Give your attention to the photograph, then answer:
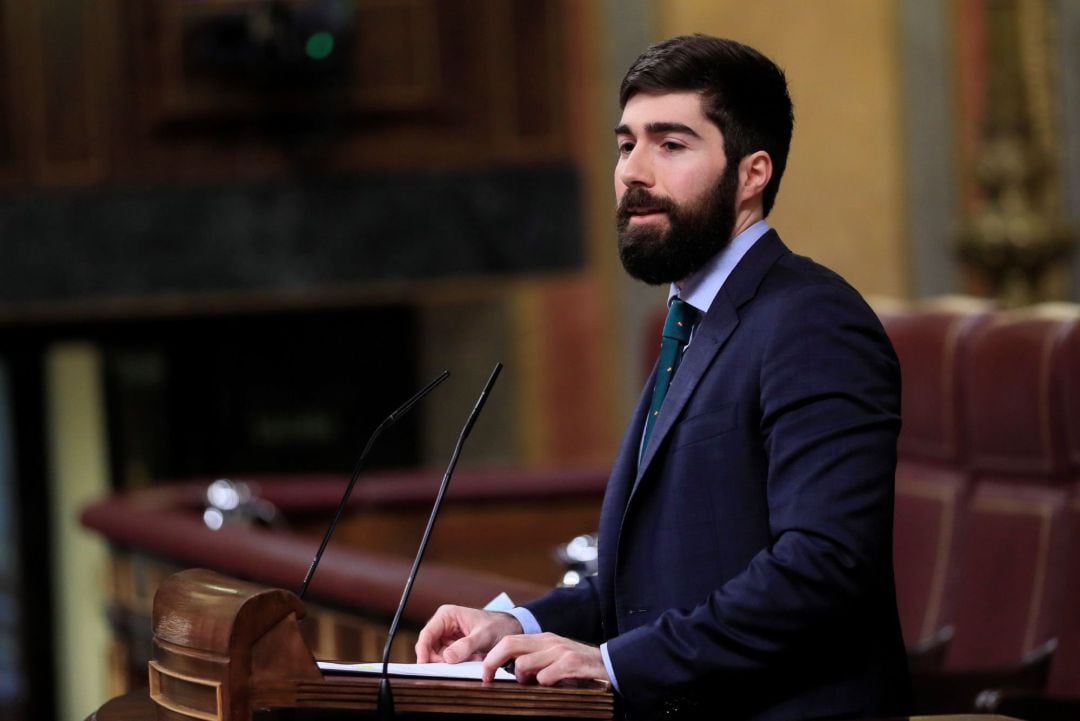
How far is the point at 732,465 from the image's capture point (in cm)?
169

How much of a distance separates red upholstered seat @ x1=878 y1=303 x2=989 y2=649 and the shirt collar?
1.72 metres

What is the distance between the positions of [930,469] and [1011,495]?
0.90 feet

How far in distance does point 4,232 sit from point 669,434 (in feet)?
16.6

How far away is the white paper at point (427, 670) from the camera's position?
161cm

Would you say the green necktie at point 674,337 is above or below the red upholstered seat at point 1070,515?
above

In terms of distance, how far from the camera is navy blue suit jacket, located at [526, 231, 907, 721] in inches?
63.3

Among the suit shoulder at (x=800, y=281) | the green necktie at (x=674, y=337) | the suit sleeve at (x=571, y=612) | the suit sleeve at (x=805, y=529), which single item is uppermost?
the suit shoulder at (x=800, y=281)

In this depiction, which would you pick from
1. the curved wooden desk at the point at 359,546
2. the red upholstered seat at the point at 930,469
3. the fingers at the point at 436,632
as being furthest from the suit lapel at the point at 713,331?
the red upholstered seat at the point at 930,469

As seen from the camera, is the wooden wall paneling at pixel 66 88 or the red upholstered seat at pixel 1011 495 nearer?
the red upholstered seat at pixel 1011 495

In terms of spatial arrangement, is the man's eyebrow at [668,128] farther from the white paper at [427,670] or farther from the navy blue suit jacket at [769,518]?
the white paper at [427,670]

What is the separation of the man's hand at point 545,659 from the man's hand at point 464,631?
0.56 ft

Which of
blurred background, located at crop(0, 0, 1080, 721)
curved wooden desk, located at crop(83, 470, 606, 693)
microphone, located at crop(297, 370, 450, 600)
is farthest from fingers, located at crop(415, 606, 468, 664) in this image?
blurred background, located at crop(0, 0, 1080, 721)

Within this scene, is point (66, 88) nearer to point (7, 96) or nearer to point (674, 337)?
point (7, 96)

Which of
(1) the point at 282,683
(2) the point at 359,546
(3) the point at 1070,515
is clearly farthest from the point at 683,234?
(2) the point at 359,546
